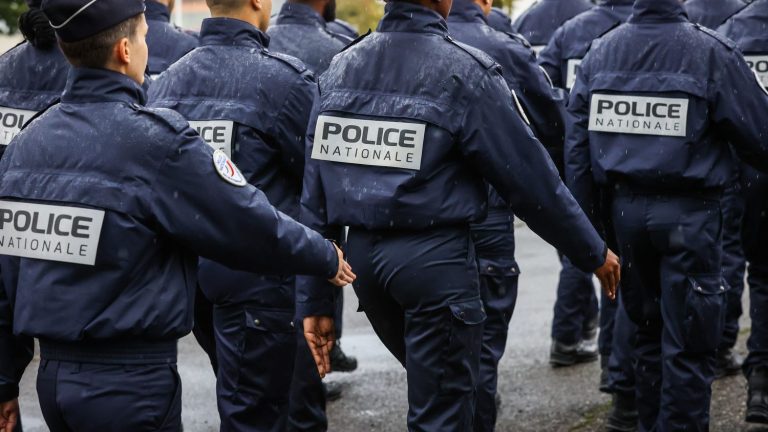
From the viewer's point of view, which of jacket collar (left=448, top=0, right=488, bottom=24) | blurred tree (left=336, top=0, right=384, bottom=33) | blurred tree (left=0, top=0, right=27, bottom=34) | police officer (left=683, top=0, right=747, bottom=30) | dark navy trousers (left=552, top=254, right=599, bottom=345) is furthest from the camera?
blurred tree (left=336, top=0, right=384, bottom=33)

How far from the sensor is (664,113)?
205 inches

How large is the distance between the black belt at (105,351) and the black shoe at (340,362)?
391 centimetres

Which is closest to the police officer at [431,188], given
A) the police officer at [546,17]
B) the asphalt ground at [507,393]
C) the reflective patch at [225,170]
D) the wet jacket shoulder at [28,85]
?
the reflective patch at [225,170]

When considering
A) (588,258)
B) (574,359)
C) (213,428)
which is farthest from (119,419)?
(574,359)

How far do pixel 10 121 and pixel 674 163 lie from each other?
2.93 meters

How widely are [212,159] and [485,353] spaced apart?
2462 mm

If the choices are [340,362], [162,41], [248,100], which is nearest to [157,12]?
[162,41]

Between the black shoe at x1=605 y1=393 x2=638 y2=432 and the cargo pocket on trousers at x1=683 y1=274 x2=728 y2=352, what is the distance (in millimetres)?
865

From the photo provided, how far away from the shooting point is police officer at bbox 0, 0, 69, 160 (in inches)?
215

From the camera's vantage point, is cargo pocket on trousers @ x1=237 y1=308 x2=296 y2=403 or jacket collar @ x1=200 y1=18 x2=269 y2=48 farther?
jacket collar @ x1=200 y1=18 x2=269 y2=48

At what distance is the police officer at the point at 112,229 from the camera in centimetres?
330

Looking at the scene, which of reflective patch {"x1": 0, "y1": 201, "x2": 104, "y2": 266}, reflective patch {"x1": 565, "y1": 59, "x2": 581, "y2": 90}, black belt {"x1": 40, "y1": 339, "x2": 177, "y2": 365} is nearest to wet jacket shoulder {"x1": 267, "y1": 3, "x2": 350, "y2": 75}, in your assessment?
reflective patch {"x1": 565, "y1": 59, "x2": 581, "y2": 90}

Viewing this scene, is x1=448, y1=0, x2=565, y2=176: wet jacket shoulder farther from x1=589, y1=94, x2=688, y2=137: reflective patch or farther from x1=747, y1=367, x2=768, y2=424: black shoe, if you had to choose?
x1=747, y1=367, x2=768, y2=424: black shoe

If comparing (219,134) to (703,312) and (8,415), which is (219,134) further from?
(703,312)
